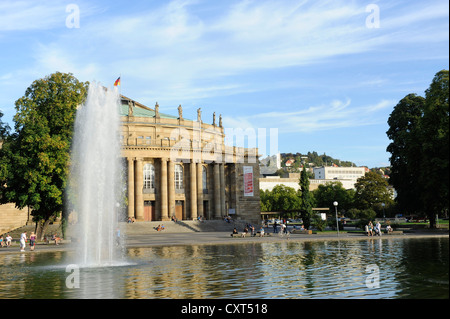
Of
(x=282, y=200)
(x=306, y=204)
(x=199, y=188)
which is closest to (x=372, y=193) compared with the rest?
(x=282, y=200)

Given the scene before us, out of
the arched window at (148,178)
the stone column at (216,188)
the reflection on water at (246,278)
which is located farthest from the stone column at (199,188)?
the reflection on water at (246,278)

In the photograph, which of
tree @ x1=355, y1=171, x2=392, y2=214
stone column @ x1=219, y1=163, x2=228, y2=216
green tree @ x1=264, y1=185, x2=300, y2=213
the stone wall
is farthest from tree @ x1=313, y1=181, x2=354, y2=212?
the stone wall

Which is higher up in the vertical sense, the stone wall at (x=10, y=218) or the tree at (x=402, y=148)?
the tree at (x=402, y=148)

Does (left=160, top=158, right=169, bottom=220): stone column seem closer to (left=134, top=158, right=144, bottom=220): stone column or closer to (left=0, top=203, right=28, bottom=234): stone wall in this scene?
(left=134, top=158, right=144, bottom=220): stone column

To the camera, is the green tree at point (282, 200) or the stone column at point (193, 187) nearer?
the stone column at point (193, 187)

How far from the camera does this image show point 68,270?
74.2ft

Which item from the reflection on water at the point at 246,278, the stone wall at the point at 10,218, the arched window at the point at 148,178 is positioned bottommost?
the reflection on water at the point at 246,278

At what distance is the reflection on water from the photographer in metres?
14.5

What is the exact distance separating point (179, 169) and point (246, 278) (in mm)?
64803

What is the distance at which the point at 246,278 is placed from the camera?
17.8 m

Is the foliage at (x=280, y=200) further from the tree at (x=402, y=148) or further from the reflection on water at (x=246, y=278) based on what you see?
the reflection on water at (x=246, y=278)

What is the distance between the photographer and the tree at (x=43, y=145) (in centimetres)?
4394
